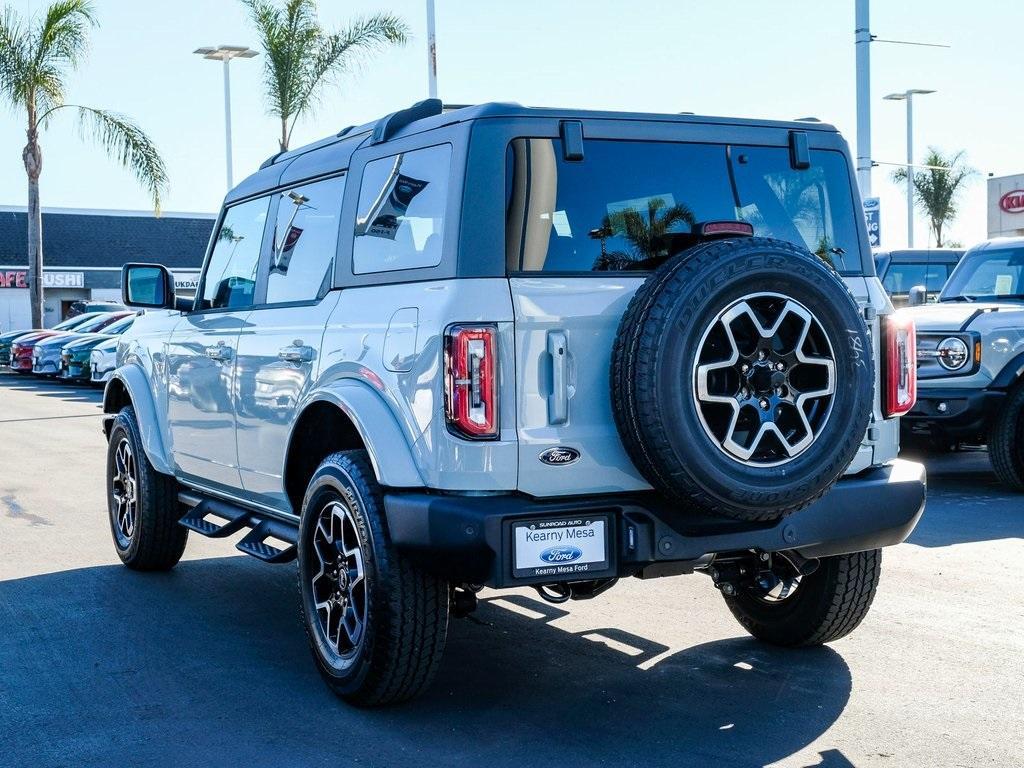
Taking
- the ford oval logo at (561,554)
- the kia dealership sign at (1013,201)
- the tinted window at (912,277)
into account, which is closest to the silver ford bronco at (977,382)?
the ford oval logo at (561,554)

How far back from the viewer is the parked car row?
2461cm

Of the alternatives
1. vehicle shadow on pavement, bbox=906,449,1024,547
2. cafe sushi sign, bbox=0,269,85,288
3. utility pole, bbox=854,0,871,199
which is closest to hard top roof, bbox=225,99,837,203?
vehicle shadow on pavement, bbox=906,449,1024,547

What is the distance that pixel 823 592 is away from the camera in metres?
5.14

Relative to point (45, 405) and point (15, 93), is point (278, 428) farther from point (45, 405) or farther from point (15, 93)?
point (15, 93)

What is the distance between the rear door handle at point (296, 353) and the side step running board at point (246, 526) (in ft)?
2.49

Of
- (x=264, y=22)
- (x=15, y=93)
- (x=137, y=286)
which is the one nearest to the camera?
(x=137, y=286)

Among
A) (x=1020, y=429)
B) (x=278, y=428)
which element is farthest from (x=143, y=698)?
(x=1020, y=429)

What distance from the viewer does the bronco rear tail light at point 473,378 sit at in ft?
13.5

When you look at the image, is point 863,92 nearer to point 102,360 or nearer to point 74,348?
point 102,360

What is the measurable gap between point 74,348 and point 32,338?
4077 mm

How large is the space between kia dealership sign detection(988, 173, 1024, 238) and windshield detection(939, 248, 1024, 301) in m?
19.6

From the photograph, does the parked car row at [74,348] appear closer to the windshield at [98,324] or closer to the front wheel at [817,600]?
the windshield at [98,324]

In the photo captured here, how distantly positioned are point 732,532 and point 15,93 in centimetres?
3042

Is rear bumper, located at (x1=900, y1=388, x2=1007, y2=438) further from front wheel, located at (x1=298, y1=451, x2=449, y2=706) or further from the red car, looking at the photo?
the red car
